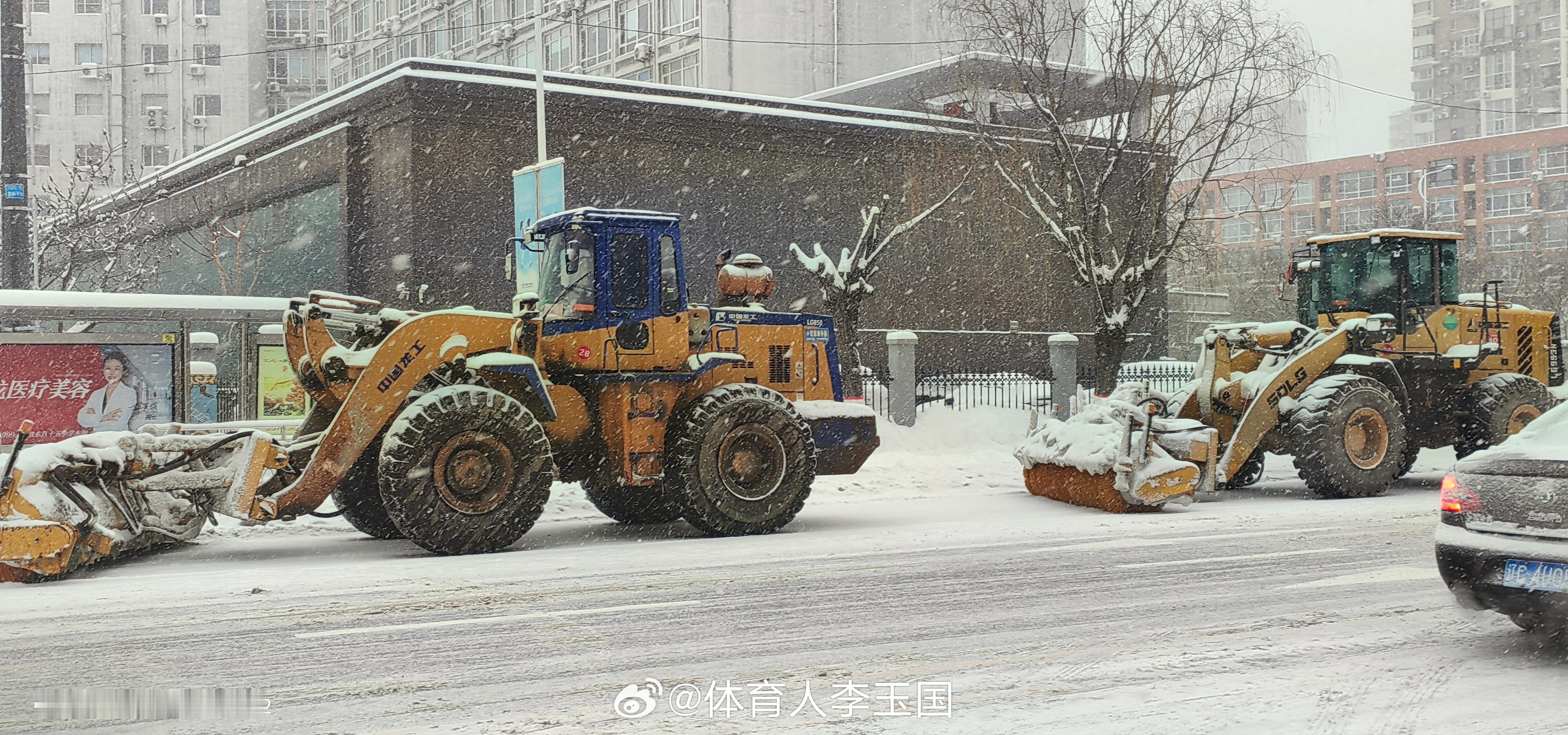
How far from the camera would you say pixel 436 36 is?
72.6 m

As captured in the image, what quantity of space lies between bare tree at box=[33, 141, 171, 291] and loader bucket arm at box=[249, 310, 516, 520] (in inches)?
1121

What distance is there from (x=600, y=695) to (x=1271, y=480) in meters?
13.4

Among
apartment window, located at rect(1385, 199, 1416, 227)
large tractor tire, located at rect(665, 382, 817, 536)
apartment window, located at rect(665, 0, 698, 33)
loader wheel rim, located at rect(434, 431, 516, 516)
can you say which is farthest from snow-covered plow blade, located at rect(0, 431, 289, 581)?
apartment window, located at rect(1385, 199, 1416, 227)

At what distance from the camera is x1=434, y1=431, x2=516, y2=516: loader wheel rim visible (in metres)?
10.3

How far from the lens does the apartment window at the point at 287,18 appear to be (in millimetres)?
86812

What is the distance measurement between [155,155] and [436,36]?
24.7 meters

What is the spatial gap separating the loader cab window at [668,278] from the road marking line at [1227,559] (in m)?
4.42

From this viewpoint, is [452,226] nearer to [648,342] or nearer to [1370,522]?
[648,342]

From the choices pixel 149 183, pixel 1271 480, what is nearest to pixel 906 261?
pixel 1271 480

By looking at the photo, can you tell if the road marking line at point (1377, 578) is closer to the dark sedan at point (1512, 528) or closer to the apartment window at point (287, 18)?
the dark sedan at point (1512, 528)

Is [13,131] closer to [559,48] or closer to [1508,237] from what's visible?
[559,48]

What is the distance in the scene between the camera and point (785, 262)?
111 ft

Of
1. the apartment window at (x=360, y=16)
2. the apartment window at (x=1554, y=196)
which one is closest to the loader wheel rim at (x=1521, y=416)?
the apartment window at (x=360, y=16)

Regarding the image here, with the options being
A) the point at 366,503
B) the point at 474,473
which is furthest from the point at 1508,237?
the point at 474,473
